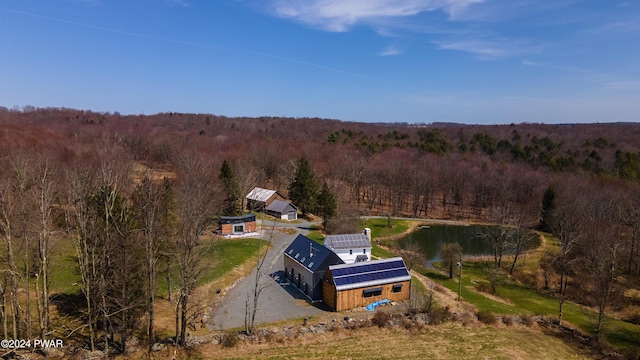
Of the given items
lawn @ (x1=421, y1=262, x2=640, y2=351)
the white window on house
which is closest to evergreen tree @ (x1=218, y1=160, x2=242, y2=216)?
lawn @ (x1=421, y1=262, x2=640, y2=351)

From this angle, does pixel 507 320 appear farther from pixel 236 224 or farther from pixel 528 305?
pixel 236 224

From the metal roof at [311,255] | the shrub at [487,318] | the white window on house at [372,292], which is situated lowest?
the shrub at [487,318]

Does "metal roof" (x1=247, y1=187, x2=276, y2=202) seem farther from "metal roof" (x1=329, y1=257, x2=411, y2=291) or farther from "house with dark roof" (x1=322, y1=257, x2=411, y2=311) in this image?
"metal roof" (x1=329, y1=257, x2=411, y2=291)

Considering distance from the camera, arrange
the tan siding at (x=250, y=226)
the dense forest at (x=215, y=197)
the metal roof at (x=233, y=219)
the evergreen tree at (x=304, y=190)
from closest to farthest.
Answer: the dense forest at (x=215, y=197)
the metal roof at (x=233, y=219)
the tan siding at (x=250, y=226)
the evergreen tree at (x=304, y=190)

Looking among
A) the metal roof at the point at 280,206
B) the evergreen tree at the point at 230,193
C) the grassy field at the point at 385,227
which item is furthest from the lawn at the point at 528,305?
the evergreen tree at the point at 230,193

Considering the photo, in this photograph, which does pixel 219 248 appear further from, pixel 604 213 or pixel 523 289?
pixel 604 213

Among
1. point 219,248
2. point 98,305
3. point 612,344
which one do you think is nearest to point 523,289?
point 612,344

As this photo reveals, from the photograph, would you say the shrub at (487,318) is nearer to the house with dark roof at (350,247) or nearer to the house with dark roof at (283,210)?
the house with dark roof at (350,247)
